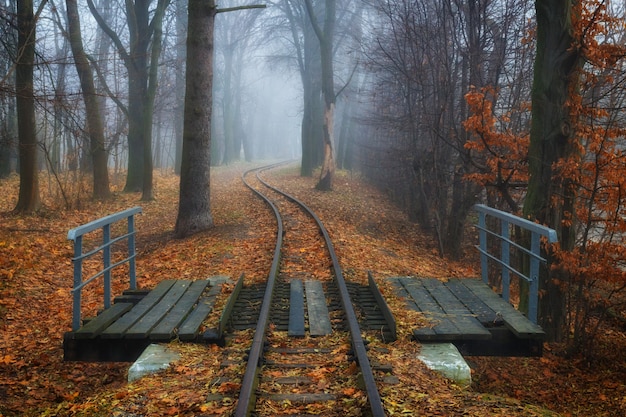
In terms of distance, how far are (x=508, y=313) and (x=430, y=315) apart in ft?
2.89

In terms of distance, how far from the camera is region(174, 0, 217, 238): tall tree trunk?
41.3 ft

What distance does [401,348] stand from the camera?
5516 millimetres

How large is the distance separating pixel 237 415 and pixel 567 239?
7124 millimetres

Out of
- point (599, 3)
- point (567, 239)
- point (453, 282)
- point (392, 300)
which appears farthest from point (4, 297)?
point (599, 3)

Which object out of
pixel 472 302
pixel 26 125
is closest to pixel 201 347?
pixel 472 302

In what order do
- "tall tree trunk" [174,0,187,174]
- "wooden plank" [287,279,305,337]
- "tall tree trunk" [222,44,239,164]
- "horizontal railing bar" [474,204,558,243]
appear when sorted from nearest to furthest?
"horizontal railing bar" [474,204,558,243]
"wooden plank" [287,279,305,337]
"tall tree trunk" [174,0,187,174]
"tall tree trunk" [222,44,239,164]

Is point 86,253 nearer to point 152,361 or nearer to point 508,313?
point 152,361

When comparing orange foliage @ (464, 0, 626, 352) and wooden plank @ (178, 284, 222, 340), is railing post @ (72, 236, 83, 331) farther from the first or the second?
orange foliage @ (464, 0, 626, 352)

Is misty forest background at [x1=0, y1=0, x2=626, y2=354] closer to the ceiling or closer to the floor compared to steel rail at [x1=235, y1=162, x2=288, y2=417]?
closer to the ceiling

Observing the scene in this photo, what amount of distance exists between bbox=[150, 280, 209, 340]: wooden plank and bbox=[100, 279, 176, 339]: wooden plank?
29 cm

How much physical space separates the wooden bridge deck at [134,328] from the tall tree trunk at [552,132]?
215 inches

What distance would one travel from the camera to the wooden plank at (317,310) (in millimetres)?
6035

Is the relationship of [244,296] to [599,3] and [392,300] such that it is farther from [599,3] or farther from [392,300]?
[599,3]

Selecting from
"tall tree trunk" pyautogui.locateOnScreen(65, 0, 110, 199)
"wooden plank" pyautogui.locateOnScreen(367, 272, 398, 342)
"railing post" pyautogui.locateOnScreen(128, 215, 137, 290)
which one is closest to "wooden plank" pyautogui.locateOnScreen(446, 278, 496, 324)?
"wooden plank" pyautogui.locateOnScreen(367, 272, 398, 342)
